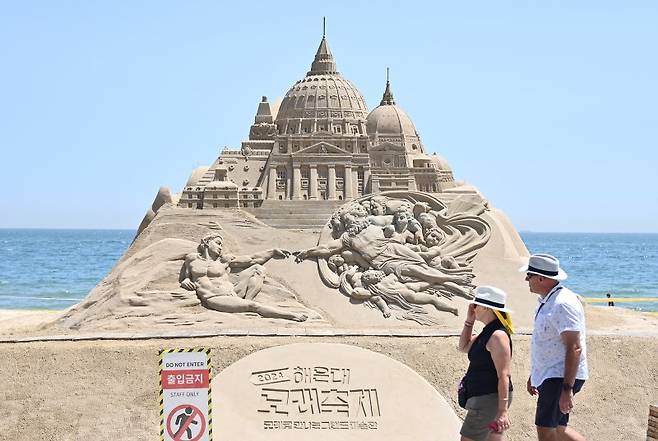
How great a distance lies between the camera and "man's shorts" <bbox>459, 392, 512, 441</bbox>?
6309 mm

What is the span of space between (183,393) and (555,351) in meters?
3.45

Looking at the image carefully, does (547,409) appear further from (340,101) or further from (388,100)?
(388,100)

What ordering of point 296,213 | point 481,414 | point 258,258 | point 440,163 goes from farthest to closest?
point 440,163 → point 296,213 → point 258,258 → point 481,414

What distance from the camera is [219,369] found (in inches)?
454

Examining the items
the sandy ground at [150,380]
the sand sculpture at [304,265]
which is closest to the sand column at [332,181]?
the sand sculpture at [304,265]

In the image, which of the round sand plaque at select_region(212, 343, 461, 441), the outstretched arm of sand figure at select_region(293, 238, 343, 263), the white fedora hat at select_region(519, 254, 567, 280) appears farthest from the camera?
the outstretched arm of sand figure at select_region(293, 238, 343, 263)

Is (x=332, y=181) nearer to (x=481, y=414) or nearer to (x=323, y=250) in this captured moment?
(x=323, y=250)

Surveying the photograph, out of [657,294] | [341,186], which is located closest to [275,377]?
[341,186]

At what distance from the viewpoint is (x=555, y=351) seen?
6.23 metres

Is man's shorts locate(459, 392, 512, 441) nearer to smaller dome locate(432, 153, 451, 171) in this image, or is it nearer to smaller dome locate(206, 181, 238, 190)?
smaller dome locate(206, 181, 238, 190)

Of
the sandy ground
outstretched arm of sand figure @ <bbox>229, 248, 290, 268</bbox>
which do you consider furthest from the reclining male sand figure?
the sandy ground

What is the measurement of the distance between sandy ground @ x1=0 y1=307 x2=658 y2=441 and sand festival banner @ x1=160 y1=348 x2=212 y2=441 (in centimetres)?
176

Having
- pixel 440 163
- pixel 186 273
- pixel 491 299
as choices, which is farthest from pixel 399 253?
pixel 440 163

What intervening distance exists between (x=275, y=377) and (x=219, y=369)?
137cm
